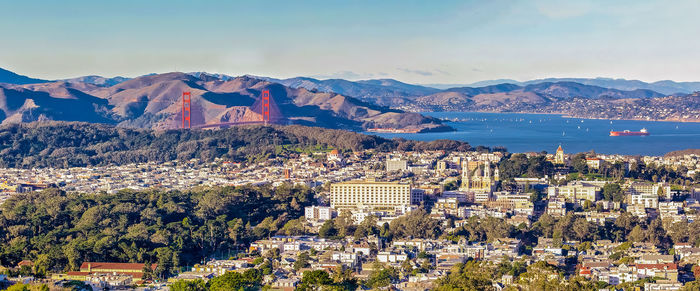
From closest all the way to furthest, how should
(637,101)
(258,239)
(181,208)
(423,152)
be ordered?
(258,239) < (181,208) < (423,152) < (637,101)

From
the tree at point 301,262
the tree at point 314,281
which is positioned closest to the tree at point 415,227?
the tree at point 301,262

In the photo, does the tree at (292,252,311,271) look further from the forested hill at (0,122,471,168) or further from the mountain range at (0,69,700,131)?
the mountain range at (0,69,700,131)

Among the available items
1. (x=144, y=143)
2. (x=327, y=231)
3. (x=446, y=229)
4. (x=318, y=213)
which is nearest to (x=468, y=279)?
(x=327, y=231)

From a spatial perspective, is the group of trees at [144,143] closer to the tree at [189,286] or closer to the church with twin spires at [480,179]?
the church with twin spires at [480,179]

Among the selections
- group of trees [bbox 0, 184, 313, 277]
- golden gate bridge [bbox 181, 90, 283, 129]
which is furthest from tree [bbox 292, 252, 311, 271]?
golden gate bridge [bbox 181, 90, 283, 129]

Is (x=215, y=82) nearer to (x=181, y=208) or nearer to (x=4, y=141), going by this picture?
(x=4, y=141)

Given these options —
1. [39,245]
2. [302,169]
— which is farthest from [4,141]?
[39,245]
